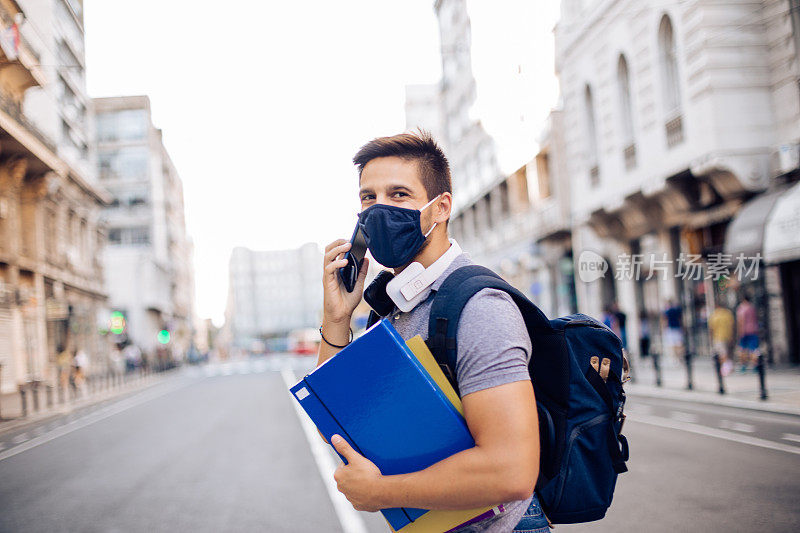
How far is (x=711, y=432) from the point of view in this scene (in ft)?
29.2

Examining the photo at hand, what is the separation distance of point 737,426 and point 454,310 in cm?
870

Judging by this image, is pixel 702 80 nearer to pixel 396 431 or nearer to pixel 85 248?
pixel 396 431

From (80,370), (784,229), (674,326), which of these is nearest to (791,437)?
(784,229)

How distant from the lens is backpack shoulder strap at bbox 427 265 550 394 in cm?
166

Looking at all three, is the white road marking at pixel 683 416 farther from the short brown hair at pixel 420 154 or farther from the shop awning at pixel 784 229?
the short brown hair at pixel 420 154

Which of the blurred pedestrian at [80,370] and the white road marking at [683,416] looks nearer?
the white road marking at [683,416]

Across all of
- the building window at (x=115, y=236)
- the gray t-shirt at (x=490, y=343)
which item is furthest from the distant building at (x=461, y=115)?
the gray t-shirt at (x=490, y=343)

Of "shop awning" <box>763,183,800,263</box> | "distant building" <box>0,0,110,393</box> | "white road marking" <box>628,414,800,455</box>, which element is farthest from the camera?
"shop awning" <box>763,183,800,263</box>

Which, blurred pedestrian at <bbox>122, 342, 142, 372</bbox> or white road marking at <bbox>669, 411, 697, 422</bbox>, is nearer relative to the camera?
white road marking at <bbox>669, 411, 697, 422</bbox>

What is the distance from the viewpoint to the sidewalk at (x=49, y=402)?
5.67 metres

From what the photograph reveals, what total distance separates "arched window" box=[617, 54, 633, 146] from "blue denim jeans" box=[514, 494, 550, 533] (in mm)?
20989

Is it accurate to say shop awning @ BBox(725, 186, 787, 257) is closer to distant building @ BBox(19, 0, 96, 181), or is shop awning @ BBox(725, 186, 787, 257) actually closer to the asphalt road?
the asphalt road

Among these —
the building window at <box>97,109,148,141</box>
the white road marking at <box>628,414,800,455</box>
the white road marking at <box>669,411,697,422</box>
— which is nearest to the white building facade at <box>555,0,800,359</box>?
the white road marking at <box>669,411,697,422</box>

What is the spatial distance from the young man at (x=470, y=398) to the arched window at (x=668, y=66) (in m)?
18.4
